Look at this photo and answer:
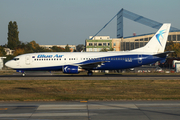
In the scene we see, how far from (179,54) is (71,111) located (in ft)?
324

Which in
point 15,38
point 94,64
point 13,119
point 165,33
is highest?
point 15,38

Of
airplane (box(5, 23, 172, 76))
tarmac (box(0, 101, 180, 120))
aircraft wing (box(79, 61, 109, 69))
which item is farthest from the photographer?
airplane (box(5, 23, 172, 76))

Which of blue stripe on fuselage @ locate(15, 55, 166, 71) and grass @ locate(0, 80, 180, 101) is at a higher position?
blue stripe on fuselage @ locate(15, 55, 166, 71)

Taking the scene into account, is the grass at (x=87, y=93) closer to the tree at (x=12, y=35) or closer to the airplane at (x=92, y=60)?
the airplane at (x=92, y=60)

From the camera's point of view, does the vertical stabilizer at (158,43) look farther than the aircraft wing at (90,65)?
Yes

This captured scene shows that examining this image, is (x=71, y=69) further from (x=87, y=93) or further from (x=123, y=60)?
(x=87, y=93)

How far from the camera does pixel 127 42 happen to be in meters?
117

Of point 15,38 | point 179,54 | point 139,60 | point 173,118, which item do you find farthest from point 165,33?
point 15,38

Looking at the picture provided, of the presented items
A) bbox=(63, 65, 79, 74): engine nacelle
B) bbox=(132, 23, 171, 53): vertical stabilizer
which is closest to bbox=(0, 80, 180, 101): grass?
bbox=(63, 65, 79, 74): engine nacelle

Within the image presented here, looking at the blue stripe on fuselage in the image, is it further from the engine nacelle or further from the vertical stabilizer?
the engine nacelle

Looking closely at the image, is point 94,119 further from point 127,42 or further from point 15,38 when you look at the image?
point 15,38

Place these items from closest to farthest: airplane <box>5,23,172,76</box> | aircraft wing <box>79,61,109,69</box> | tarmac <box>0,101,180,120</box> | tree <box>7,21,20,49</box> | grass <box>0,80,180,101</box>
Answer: tarmac <box>0,101,180,120</box> < grass <box>0,80,180,101</box> < aircraft wing <box>79,61,109,69</box> < airplane <box>5,23,172,76</box> < tree <box>7,21,20,49</box>

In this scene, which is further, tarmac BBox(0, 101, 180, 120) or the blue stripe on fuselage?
the blue stripe on fuselage

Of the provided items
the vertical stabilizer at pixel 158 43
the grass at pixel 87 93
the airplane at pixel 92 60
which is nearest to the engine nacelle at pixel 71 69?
the airplane at pixel 92 60
